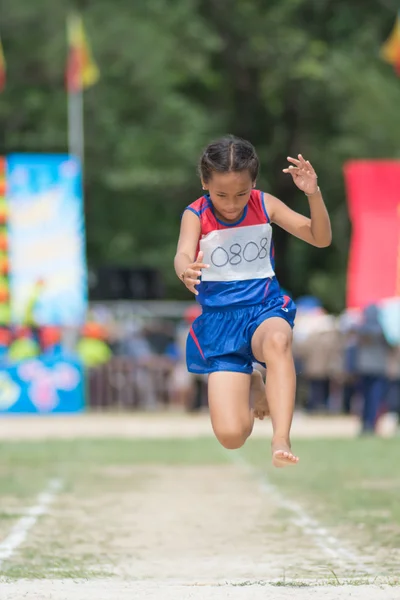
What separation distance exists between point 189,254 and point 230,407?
79 cm

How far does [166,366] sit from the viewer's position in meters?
27.2

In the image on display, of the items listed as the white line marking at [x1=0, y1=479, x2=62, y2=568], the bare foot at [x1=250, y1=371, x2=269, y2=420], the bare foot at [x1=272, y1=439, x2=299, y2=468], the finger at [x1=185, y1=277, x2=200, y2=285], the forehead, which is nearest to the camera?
the finger at [x1=185, y1=277, x2=200, y2=285]

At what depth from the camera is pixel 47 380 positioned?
25109mm

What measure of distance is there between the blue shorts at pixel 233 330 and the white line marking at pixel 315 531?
4.10 ft

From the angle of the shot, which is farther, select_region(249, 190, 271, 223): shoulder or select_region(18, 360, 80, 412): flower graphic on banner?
select_region(18, 360, 80, 412): flower graphic on banner

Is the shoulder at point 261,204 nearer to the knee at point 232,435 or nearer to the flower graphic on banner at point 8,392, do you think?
the knee at point 232,435

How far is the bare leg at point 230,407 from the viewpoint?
21.9ft

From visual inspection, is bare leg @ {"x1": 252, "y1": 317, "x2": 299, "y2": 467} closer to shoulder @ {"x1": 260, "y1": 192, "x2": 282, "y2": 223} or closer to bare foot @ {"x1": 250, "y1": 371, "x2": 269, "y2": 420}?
bare foot @ {"x1": 250, "y1": 371, "x2": 269, "y2": 420}

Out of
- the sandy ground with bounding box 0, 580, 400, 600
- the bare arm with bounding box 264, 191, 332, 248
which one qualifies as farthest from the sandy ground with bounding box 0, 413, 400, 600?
the bare arm with bounding box 264, 191, 332, 248

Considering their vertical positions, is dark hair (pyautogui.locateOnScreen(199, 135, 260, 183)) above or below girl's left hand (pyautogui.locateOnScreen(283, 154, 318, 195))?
above

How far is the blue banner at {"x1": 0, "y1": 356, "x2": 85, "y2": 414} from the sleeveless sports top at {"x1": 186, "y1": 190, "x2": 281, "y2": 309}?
18.3 metres

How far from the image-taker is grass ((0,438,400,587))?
25.7 feet

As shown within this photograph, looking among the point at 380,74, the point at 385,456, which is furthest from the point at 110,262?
the point at 385,456

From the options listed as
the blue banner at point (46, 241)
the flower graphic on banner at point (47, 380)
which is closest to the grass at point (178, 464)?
the blue banner at point (46, 241)
